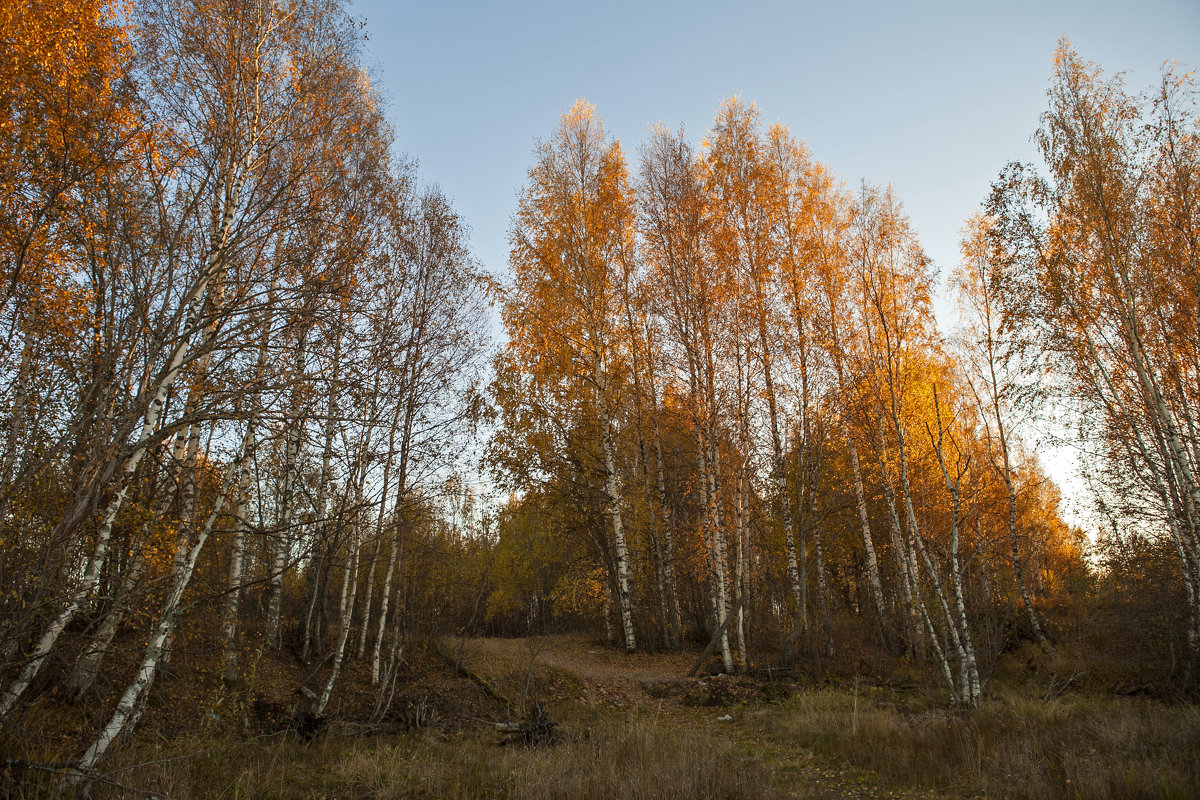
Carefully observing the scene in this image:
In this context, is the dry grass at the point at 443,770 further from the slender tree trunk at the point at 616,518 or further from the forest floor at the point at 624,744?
the slender tree trunk at the point at 616,518

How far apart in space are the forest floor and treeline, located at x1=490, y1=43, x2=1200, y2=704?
5.26ft

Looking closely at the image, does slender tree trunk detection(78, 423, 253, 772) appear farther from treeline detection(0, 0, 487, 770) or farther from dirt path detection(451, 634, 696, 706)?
dirt path detection(451, 634, 696, 706)

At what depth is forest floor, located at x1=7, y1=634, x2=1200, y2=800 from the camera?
4.82m

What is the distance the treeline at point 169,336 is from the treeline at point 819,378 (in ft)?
16.3

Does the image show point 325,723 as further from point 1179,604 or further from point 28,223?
point 1179,604

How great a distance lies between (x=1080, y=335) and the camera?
1045 cm

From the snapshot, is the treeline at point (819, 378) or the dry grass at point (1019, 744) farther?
the treeline at point (819, 378)

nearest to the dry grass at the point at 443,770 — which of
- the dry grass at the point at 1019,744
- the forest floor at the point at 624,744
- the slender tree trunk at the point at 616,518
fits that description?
the forest floor at the point at 624,744

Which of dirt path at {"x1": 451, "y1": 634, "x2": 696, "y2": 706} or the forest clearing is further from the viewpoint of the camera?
dirt path at {"x1": 451, "y1": 634, "x2": 696, "y2": 706}

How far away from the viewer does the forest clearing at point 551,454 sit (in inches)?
167

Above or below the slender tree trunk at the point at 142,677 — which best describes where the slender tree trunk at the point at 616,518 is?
above

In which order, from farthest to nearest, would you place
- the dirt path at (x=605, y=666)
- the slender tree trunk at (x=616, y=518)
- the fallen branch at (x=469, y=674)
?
the slender tree trunk at (x=616, y=518)
the dirt path at (x=605, y=666)
the fallen branch at (x=469, y=674)

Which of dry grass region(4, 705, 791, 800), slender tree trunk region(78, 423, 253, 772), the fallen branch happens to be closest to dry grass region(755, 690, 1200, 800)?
dry grass region(4, 705, 791, 800)

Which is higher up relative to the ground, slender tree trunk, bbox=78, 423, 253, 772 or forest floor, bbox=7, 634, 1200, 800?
slender tree trunk, bbox=78, 423, 253, 772
